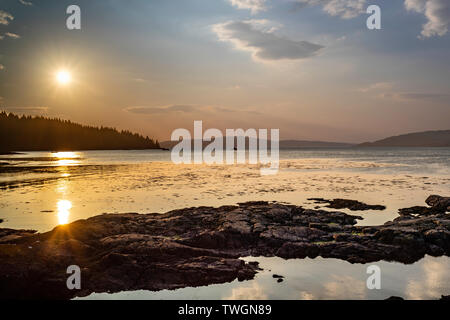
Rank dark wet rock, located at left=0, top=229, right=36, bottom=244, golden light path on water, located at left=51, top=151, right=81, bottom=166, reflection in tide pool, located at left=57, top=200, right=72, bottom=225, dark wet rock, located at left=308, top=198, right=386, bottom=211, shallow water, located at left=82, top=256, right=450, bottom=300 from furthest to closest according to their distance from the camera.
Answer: golden light path on water, located at left=51, top=151, right=81, bottom=166 < dark wet rock, located at left=308, top=198, right=386, bottom=211 < reflection in tide pool, located at left=57, top=200, right=72, bottom=225 < dark wet rock, located at left=0, top=229, right=36, bottom=244 < shallow water, located at left=82, top=256, right=450, bottom=300

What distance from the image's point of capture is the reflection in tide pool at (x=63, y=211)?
18066 mm

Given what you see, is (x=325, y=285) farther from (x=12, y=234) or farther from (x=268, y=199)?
(x=268, y=199)

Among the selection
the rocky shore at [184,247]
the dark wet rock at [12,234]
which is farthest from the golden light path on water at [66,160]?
the rocky shore at [184,247]

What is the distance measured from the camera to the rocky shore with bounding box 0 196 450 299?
31.2 feet

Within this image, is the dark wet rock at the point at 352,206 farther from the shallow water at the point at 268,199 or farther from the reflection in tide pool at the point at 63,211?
the reflection in tide pool at the point at 63,211

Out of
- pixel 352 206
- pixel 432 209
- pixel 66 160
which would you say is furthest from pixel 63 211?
pixel 66 160

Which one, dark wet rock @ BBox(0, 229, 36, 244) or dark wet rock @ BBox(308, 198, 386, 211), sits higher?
dark wet rock @ BBox(0, 229, 36, 244)

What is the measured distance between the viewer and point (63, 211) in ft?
68.2

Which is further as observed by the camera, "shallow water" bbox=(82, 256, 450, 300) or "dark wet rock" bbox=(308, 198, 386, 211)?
"dark wet rock" bbox=(308, 198, 386, 211)

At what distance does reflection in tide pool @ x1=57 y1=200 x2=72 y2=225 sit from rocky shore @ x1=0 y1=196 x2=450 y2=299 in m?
3.05

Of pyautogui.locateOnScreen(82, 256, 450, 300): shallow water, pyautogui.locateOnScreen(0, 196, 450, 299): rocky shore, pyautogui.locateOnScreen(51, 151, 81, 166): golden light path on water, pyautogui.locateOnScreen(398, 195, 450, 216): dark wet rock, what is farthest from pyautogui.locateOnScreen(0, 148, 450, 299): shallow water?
pyautogui.locateOnScreen(51, 151, 81, 166): golden light path on water

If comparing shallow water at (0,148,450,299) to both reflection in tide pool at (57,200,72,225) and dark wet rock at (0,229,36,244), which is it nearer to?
reflection in tide pool at (57,200,72,225)

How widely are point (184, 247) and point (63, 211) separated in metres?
13.6

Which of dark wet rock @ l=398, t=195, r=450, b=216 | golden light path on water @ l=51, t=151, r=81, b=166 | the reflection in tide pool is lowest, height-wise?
the reflection in tide pool
